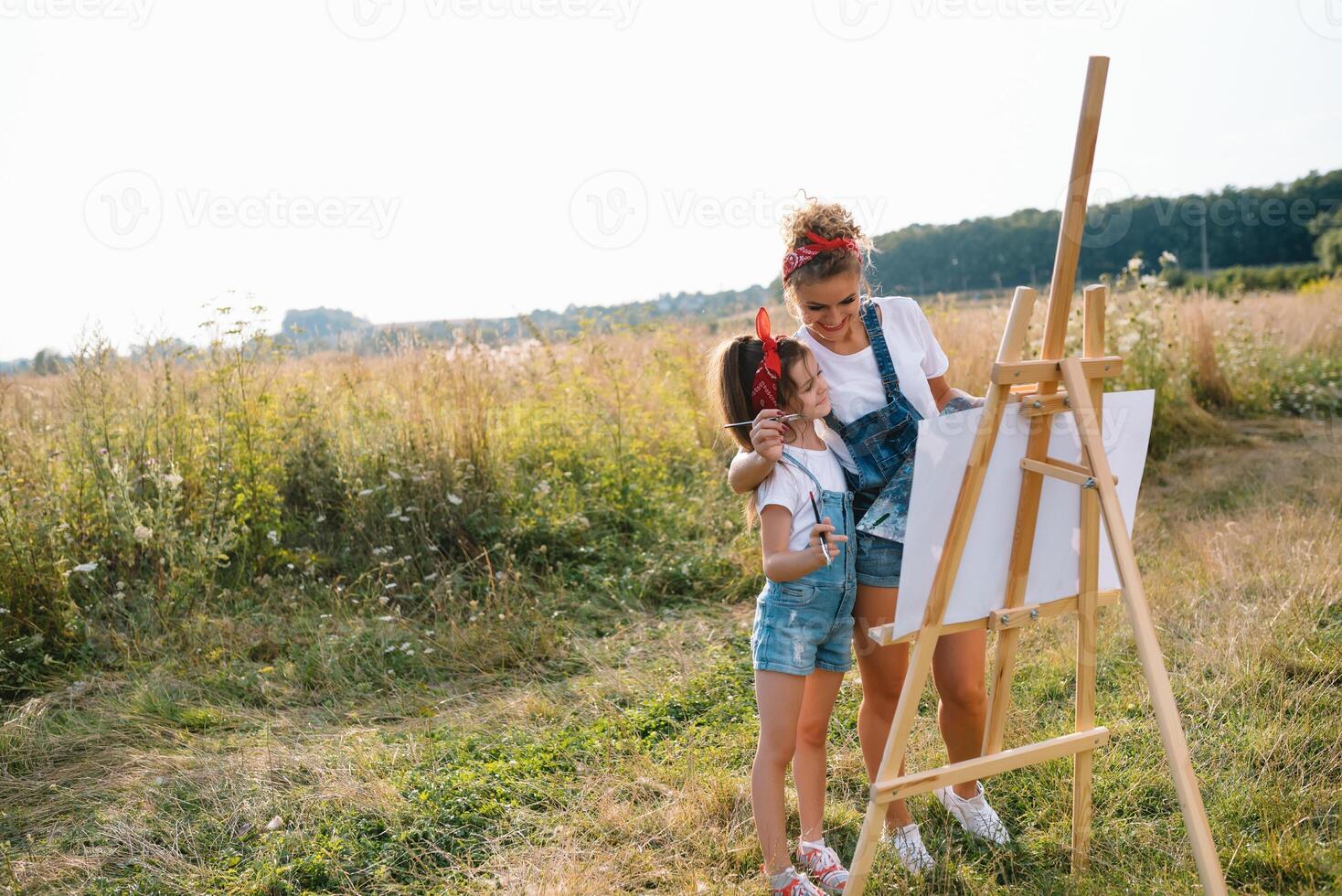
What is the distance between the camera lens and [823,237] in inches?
87.5

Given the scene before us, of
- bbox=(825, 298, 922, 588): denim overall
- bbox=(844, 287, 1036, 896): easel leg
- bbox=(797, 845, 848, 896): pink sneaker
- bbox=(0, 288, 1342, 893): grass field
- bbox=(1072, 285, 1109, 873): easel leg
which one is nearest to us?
bbox=(844, 287, 1036, 896): easel leg

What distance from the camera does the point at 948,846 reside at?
2.50 metres

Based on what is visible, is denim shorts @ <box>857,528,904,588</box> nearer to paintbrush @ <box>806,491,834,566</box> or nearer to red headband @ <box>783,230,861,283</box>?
paintbrush @ <box>806,491,834,566</box>

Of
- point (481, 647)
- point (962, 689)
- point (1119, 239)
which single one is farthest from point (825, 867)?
point (1119, 239)

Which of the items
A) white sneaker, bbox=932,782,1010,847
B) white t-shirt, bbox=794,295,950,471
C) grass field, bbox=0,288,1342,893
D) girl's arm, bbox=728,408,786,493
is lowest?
white sneaker, bbox=932,782,1010,847

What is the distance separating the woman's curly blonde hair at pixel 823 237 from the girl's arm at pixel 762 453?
329 millimetres

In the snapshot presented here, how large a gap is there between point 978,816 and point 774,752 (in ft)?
2.52

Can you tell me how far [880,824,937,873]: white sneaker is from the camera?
95.0 inches

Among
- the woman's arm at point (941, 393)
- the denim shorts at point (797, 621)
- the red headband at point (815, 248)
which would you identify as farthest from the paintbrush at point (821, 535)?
the red headband at point (815, 248)

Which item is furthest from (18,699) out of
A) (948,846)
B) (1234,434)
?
(1234,434)

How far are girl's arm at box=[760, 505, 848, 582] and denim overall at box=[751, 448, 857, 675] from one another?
0.04 metres

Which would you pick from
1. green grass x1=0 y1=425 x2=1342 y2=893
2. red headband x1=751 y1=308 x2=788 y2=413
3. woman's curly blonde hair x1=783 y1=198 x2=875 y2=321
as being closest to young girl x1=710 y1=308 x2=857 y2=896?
red headband x1=751 y1=308 x2=788 y2=413

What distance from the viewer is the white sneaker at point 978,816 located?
8.38 ft

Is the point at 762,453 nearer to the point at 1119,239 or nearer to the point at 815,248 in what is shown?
the point at 815,248
